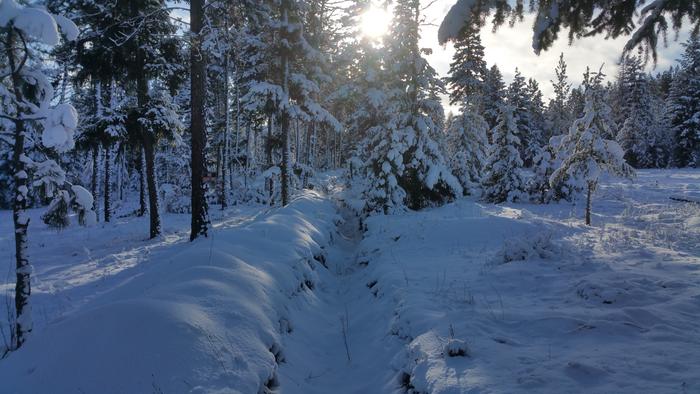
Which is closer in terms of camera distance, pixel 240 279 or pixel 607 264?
pixel 240 279

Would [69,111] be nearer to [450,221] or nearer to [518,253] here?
[518,253]

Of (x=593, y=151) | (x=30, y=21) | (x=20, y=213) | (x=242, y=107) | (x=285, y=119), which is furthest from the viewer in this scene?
(x=242, y=107)

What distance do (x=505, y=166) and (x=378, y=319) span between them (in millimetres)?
21157

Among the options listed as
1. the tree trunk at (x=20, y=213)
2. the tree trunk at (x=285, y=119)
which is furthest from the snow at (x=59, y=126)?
the tree trunk at (x=285, y=119)

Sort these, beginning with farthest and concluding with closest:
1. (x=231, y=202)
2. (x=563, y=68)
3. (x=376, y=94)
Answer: (x=563, y=68), (x=231, y=202), (x=376, y=94)

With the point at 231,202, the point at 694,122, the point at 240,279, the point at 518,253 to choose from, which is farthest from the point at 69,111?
the point at 694,122

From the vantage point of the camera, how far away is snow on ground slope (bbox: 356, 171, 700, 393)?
12.5 ft

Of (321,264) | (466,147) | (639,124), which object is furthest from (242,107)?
(639,124)

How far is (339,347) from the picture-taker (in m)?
6.29

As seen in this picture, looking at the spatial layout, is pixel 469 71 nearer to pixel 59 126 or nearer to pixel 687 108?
pixel 687 108

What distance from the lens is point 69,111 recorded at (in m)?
5.84

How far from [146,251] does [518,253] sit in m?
10.7

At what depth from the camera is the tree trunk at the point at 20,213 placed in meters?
5.87

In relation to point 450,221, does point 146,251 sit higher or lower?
lower
